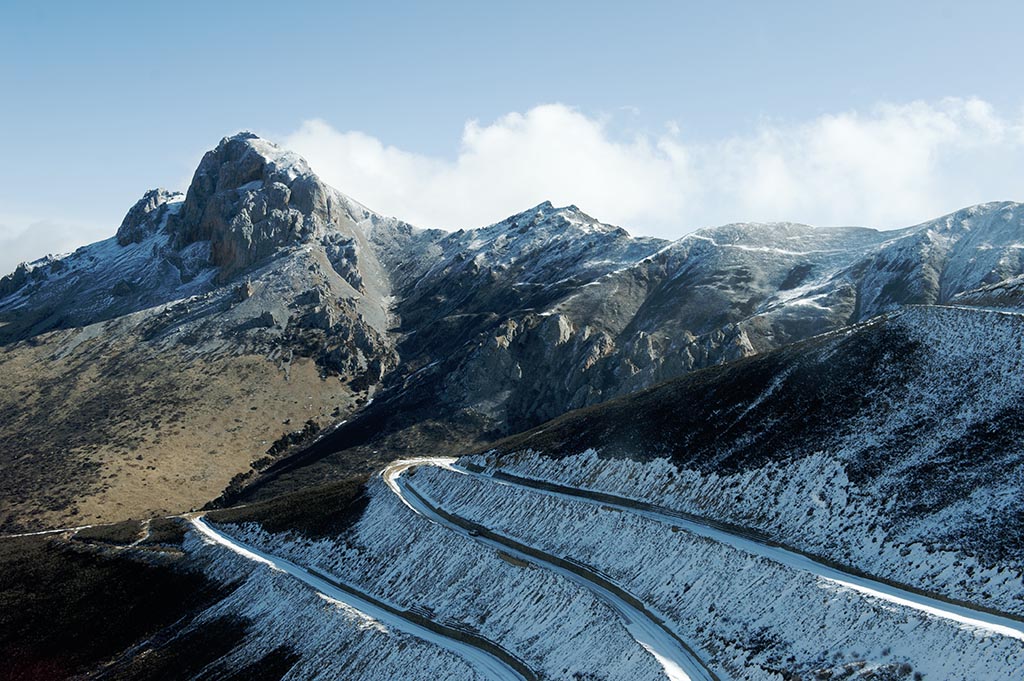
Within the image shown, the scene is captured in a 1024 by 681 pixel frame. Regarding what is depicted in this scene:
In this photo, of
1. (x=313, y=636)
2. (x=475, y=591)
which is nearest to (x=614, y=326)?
(x=475, y=591)

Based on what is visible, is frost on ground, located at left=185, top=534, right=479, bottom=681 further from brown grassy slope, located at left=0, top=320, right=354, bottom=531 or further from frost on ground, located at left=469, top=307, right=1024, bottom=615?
brown grassy slope, located at left=0, top=320, right=354, bottom=531

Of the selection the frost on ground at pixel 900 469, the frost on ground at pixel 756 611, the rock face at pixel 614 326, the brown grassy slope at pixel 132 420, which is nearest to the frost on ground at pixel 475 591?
the frost on ground at pixel 756 611

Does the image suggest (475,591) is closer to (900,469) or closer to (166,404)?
(900,469)

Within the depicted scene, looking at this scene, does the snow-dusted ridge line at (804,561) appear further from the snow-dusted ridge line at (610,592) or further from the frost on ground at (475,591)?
the frost on ground at (475,591)

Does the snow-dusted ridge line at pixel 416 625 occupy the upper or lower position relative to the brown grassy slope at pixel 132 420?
lower

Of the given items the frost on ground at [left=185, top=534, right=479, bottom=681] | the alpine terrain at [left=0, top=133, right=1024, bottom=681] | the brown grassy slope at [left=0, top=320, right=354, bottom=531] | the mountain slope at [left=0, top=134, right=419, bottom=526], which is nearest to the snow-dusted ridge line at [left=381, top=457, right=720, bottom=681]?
the alpine terrain at [left=0, top=133, right=1024, bottom=681]

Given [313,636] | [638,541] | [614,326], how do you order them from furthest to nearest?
[614,326]
[313,636]
[638,541]
